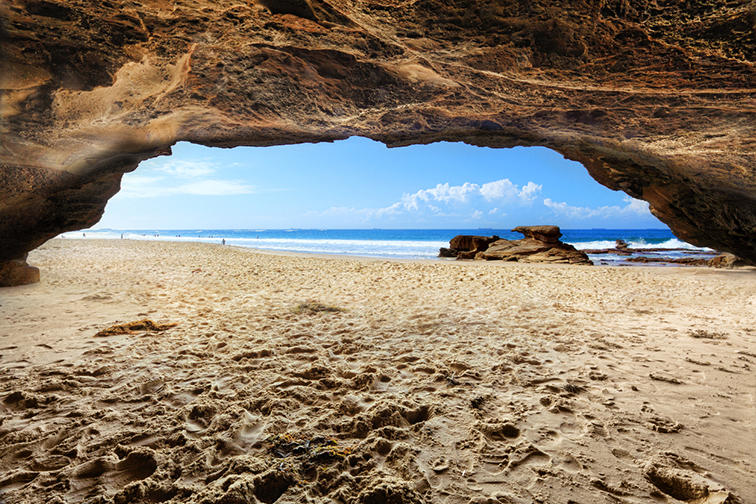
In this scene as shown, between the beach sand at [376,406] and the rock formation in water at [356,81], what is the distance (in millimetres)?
2588

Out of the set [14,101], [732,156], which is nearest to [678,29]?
[732,156]

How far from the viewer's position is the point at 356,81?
3961mm

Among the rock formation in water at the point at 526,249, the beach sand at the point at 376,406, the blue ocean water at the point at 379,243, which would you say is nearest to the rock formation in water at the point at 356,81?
the beach sand at the point at 376,406

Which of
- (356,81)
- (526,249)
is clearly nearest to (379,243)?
(526,249)

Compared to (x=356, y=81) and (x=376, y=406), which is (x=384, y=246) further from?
(x=376, y=406)

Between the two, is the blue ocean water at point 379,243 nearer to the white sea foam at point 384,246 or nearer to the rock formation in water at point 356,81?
the white sea foam at point 384,246

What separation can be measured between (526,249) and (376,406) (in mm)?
17798

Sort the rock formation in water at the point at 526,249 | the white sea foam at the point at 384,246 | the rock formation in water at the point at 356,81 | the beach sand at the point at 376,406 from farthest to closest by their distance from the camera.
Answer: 1. the white sea foam at the point at 384,246
2. the rock formation in water at the point at 526,249
3. the rock formation in water at the point at 356,81
4. the beach sand at the point at 376,406

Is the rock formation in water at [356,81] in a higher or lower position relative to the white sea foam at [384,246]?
higher

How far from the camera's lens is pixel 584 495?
1.77 metres

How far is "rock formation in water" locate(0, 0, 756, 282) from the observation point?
2.60m

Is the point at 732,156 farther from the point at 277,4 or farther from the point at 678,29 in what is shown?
the point at 277,4

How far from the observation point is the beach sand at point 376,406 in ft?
6.03

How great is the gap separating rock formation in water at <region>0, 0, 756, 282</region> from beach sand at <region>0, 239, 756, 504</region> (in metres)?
2.59
